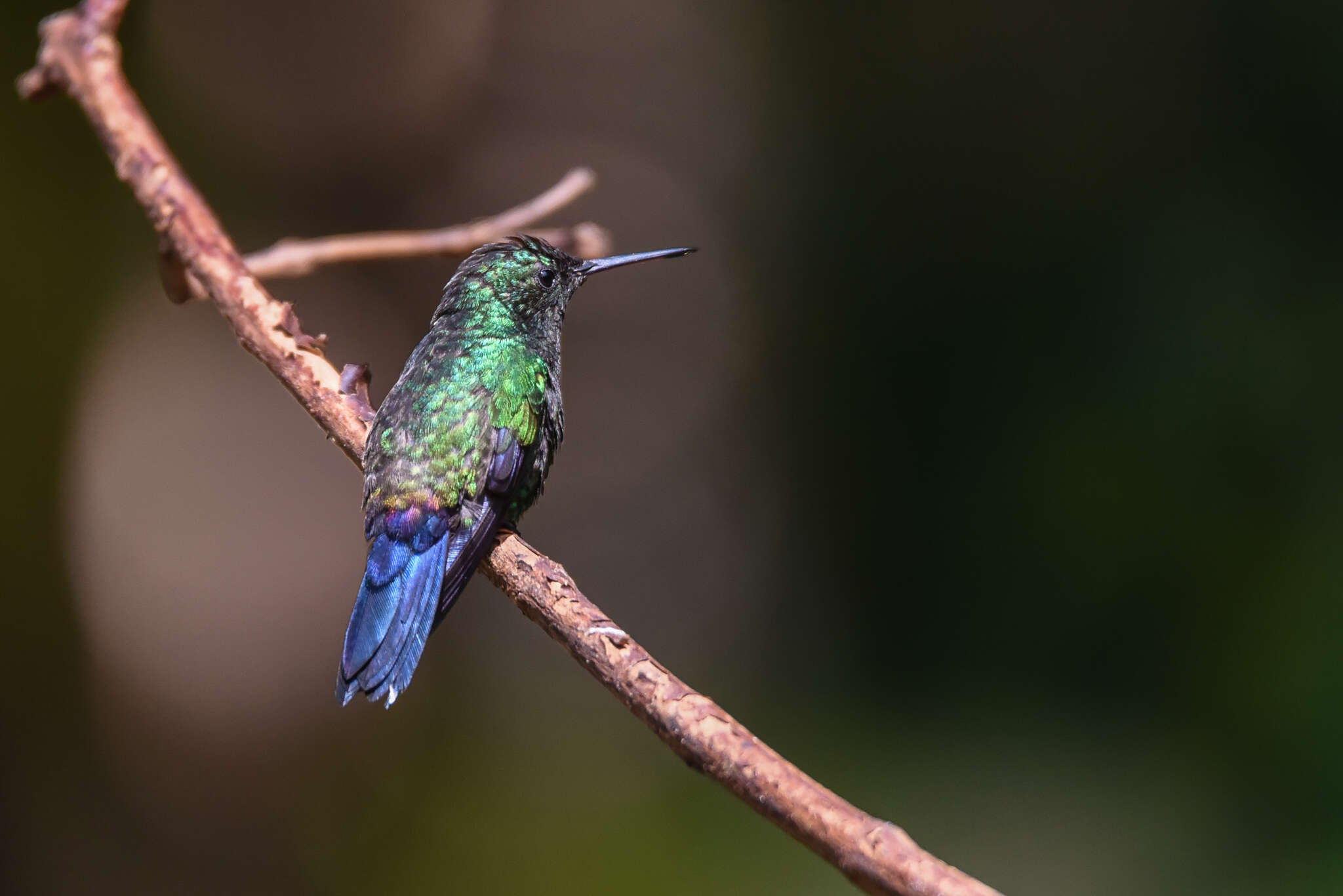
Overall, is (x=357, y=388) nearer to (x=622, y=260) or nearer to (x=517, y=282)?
(x=517, y=282)

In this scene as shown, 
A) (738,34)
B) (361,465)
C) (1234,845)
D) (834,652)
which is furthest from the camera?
(738,34)

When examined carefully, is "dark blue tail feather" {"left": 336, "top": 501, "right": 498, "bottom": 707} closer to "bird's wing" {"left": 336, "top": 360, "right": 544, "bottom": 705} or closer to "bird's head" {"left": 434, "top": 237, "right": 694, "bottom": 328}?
"bird's wing" {"left": 336, "top": 360, "right": 544, "bottom": 705}

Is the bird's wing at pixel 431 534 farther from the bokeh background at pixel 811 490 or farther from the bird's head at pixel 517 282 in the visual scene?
the bokeh background at pixel 811 490

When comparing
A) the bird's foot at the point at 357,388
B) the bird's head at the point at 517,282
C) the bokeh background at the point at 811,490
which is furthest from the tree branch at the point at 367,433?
the bokeh background at the point at 811,490

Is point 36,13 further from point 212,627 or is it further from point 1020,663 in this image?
point 1020,663

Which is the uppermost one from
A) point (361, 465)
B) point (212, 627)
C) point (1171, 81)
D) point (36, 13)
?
point (36, 13)

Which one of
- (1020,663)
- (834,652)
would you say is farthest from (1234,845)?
(834,652)

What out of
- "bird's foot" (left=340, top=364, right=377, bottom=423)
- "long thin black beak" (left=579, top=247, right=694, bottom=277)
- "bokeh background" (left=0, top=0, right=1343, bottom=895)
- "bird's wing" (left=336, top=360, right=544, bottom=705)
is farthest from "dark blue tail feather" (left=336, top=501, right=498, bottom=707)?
"bokeh background" (left=0, top=0, right=1343, bottom=895)
